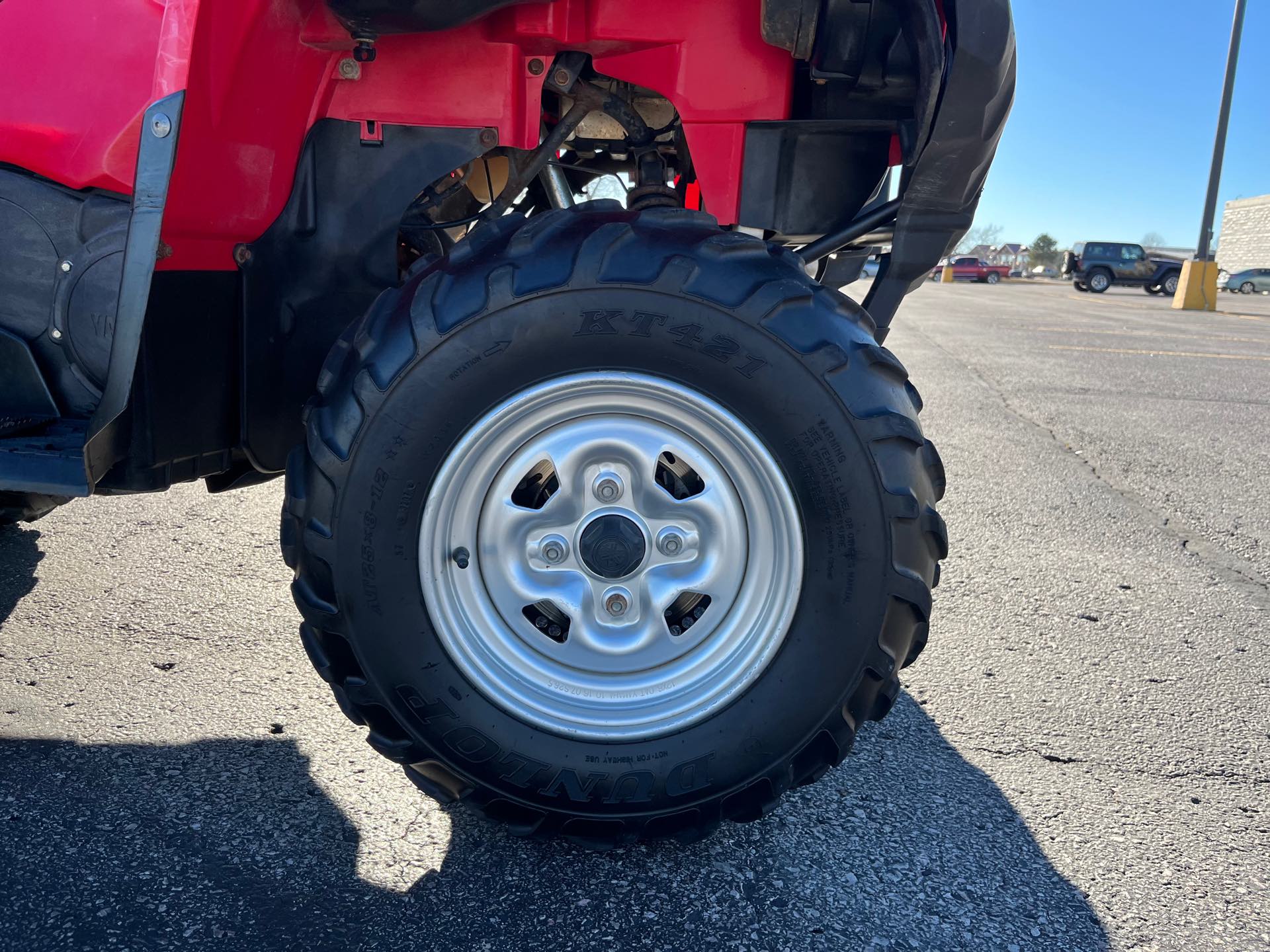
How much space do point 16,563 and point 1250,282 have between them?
47.7m

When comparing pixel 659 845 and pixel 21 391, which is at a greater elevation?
pixel 21 391

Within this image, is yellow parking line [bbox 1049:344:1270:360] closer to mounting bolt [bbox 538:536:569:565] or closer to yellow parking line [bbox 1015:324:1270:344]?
yellow parking line [bbox 1015:324:1270:344]

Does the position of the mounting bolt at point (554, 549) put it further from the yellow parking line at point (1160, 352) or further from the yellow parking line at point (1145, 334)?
the yellow parking line at point (1145, 334)

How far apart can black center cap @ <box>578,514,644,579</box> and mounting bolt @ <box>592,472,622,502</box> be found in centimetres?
4

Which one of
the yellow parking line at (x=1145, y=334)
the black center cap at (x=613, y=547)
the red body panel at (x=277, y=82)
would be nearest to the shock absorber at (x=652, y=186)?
the red body panel at (x=277, y=82)

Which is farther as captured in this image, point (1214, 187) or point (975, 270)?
point (975, 270)

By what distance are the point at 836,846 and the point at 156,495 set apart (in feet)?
11.5

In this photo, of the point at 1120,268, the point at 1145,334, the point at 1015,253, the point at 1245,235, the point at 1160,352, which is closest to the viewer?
the point at 1160,352

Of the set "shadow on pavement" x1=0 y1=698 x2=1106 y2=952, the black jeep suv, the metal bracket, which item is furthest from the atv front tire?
the black jeep suv

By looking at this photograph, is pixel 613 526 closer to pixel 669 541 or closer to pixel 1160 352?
pixel 669 541

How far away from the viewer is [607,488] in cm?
199

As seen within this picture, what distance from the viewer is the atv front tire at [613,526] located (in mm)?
1814

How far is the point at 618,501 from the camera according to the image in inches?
78.3

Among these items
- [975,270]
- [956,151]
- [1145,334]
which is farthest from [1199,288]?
[956,151]
